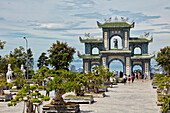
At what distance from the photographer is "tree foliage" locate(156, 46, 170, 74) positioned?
55.8 metres

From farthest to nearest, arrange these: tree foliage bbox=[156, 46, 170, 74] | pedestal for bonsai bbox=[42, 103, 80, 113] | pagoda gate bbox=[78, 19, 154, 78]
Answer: pagoda gate bbox=[78, 19, 154, 78] < tree foliage bbox=[156, 46, 170, 74] < pedestal for bonsai bbox=[42, 103, 80, 113]

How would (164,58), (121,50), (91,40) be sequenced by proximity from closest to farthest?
(164,58), (121,50), (91,40)

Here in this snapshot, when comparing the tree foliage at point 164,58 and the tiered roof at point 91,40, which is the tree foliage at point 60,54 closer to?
the tiered roof at point 91,40

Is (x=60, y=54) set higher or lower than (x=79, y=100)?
higher

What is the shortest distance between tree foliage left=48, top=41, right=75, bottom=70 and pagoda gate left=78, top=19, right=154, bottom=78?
2.31 m

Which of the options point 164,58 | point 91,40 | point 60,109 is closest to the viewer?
point 60,109

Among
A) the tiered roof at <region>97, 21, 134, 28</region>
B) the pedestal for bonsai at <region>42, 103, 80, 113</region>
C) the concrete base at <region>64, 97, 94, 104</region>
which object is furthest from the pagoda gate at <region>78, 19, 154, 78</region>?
the pedestal for bonsai at <region>42, 103, 80, 113</region>

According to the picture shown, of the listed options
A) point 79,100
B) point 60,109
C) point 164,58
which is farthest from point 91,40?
point 60,109

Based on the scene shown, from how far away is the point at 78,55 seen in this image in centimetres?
6250

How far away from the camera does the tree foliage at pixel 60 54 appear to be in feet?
200

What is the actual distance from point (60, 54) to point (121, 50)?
11570 millimetres

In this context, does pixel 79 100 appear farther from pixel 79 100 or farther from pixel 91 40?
pixel 91 40

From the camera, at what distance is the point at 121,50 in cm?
6056

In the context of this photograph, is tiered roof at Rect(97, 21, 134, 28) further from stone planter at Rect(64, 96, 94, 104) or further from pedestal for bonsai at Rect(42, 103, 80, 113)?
pedestal for bonsai at Rect(42, 103, 80, 113)
